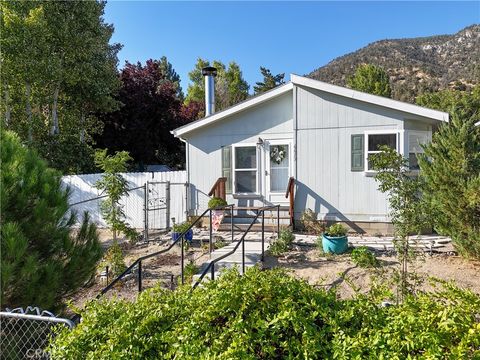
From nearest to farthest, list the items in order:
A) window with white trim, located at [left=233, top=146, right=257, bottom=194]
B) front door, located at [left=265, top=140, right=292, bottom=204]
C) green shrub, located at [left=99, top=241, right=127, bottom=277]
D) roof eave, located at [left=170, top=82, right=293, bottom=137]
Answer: green shrub, located at [left=99, top=241, right=127, bottom=277]
roof eave, located at [left=170, top=82, right=293, bottom=137]
front door, located at [left=265, top=140, right=292, bottom=204]
window with white trim, located at [left=233, top=146, right=257, bottom=194]

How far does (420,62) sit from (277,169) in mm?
41980

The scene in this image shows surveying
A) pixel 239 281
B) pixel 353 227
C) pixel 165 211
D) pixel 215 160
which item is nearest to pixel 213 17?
pixel 215 160

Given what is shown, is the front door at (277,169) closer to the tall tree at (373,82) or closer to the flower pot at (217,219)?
the flower pot at (217,219)

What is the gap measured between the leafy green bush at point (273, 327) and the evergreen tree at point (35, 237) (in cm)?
149

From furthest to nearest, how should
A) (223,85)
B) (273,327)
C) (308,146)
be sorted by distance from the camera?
(223,85) → (308,146) → (273,327)

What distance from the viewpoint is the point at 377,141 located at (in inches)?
386

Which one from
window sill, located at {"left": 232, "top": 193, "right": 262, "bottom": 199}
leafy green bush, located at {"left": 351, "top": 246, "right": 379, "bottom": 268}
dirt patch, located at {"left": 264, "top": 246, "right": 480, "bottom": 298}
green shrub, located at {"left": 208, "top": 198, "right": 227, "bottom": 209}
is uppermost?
window sill, located at {"left": 232, "top": 193, "right": 262, "bottom": 199}

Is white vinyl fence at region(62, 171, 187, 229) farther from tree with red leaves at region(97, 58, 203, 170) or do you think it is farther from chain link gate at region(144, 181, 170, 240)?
tree with red leaves at region(97, 58, 203, 170)

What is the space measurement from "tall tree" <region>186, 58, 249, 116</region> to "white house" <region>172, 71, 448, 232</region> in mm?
19448

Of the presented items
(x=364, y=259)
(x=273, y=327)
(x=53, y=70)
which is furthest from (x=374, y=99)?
(x=53, y=70)

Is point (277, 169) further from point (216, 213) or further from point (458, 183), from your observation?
point (458, 183)

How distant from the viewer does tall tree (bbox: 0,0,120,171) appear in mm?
14961

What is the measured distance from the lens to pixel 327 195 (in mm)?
10219

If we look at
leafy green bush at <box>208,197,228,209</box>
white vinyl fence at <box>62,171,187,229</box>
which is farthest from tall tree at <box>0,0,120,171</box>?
leafy green bush at <box>208,197,228,209</box>
